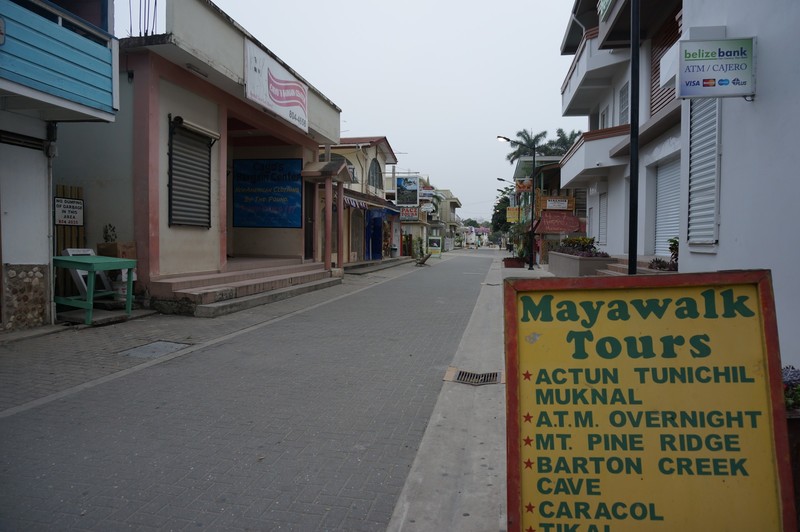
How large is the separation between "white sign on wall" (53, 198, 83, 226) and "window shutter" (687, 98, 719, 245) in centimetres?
1016

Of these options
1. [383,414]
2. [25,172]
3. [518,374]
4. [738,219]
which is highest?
[25,172]

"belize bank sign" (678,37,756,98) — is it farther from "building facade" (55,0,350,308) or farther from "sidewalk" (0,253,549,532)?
"building facade" (55,0,350,308)

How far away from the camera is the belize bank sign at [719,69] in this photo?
5.24 m

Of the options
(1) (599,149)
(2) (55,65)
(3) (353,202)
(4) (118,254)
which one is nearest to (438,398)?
(2) (55,65)

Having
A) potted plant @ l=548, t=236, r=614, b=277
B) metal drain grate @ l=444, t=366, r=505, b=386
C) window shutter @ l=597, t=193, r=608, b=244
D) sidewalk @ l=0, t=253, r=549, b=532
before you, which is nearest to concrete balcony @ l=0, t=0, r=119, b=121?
sidewalk @ l=0, t=253, r=549, b=532

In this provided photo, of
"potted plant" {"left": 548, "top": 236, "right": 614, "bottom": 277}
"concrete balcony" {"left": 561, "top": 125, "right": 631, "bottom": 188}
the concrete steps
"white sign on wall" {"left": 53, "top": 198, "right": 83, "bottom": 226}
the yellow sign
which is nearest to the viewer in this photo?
the yellow sign

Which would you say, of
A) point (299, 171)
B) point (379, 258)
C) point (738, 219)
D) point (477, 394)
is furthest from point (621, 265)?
point (379, 258)

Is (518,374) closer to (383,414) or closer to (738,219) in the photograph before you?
(383,414)

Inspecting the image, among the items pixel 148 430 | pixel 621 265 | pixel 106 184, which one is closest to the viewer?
pixel 148 430

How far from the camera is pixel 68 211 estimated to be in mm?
9766

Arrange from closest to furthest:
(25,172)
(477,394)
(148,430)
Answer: (148,430) < (477,394) < (25,172)

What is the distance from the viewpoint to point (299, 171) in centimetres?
1662

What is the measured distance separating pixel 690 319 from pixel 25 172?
28.7 feet

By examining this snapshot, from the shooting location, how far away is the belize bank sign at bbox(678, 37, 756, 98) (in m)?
5.24
